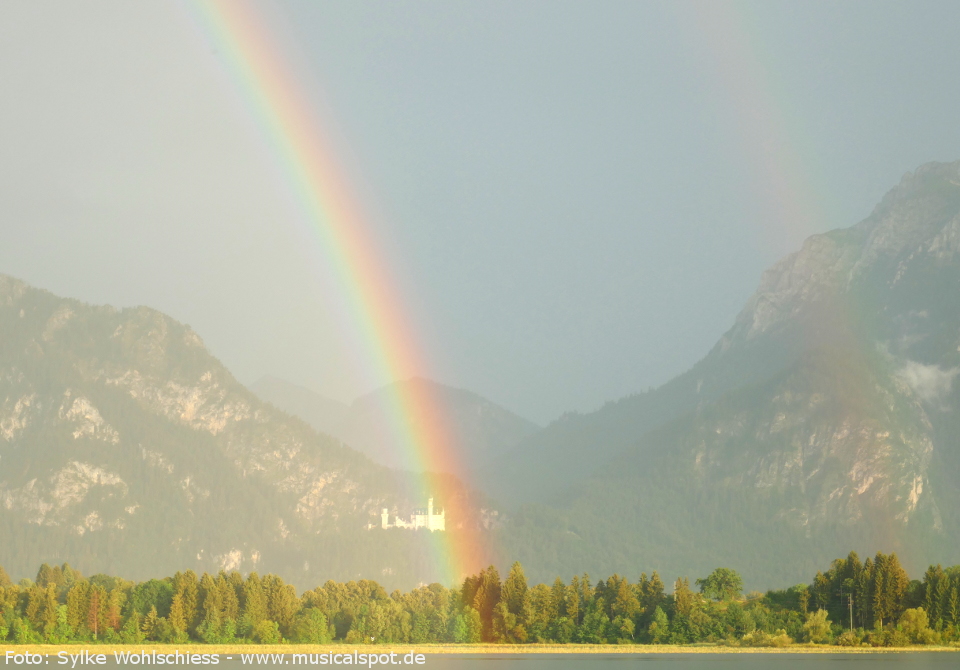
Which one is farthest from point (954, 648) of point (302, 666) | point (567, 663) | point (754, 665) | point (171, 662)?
point (171, 662)

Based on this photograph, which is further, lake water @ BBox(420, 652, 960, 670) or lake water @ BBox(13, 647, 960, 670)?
lake water @ BBox(420, 652, 960, 670)

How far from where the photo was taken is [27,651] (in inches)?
7446

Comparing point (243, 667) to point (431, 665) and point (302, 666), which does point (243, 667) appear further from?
point (431, 665)

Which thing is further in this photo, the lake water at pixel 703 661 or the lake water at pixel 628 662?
the lake water at pixel 703 661

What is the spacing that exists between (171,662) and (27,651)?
25.6m

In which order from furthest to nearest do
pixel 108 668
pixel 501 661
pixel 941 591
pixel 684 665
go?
pixel 941 591 < pixel 501 661 < pixel 684 665 < pixel 108 668

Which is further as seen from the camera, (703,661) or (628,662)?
(703,661)

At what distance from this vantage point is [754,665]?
566ft

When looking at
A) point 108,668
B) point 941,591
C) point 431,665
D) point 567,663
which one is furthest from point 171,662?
point 941,591

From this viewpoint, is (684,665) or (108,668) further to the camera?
(684,665)

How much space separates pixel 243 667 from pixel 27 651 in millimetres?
43733

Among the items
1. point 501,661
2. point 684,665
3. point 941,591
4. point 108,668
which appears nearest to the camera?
point 108,668

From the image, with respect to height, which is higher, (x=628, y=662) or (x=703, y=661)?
(x=628, y=662)

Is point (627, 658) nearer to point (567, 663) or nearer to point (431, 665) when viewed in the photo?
point (567, 663)
